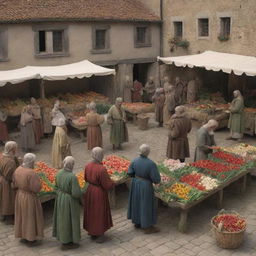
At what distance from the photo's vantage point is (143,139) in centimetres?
1611

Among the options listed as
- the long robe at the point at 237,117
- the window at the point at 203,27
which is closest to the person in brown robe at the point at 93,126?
the long robe at the point at 237,117

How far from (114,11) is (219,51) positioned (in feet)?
19.6

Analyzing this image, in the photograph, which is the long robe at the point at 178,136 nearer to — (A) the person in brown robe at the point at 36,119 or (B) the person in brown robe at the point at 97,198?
(B) the person in brown robe at the point at 97,198

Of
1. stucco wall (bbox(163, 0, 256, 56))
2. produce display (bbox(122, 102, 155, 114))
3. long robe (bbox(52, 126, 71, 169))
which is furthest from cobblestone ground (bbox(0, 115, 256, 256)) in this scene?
stucco wall (bbox(163, 0, 256, 56))

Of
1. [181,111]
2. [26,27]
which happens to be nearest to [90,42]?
[26,27]

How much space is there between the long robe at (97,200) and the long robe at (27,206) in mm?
947

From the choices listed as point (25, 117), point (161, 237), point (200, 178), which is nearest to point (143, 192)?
point (161, 237)

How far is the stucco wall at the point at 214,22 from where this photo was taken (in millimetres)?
18500

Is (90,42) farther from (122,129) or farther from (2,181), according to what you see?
(2,181)

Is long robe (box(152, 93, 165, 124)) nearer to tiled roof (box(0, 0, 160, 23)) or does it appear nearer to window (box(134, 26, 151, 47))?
tiled roof (box(0, 0, 160, 23))

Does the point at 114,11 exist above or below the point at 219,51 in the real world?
above

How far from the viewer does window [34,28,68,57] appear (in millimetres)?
19459

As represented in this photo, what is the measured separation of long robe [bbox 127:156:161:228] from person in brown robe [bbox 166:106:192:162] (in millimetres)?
3298

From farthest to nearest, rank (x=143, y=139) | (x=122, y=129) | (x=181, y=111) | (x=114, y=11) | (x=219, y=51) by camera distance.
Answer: (x=114, y=11) → (x=219, y=51) → (x=143, y=139) → (x=122, y=129) → (x=181, y=111)
